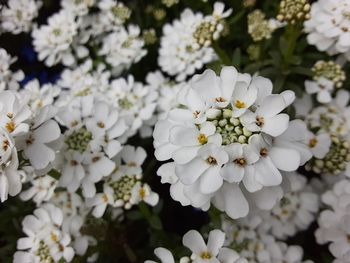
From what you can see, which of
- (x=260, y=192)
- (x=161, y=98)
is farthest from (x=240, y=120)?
(x=161, y=98)

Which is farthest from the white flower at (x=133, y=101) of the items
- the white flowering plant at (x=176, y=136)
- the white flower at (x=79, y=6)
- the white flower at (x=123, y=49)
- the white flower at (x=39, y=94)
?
the white flower at (x=79, y=6)

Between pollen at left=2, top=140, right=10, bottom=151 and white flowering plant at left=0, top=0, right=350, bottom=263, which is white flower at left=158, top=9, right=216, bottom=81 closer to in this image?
white flowering plant at left=0, top=0, right=350, bottom=263

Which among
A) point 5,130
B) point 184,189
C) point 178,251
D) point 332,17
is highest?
point 5,130

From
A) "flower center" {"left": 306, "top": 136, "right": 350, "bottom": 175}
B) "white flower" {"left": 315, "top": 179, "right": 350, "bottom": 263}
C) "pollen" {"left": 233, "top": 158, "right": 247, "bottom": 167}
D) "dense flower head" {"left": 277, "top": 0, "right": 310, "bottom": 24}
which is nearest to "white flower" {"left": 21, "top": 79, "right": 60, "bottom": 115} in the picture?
"pollen" {"left": 233, "top": 158, "right": 247, "bottom": 167}

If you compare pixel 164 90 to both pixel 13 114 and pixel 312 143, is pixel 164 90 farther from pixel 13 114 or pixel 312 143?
pixel 13 114

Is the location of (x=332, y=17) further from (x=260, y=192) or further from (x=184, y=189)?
(x=184, y=189)

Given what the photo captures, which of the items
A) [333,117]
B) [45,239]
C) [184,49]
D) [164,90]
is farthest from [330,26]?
[45,239]
